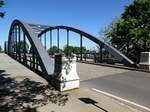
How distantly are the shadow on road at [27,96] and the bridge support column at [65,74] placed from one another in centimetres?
37

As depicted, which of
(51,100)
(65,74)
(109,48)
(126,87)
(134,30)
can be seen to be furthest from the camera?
(134,30)

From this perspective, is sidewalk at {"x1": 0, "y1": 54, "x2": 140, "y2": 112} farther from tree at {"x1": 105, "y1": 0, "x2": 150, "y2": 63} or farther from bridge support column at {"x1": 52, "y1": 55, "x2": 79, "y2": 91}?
tree at {"x1": 105, "y1": 0, "x2": 150, "y2": 63}

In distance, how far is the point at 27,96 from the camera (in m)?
8.83

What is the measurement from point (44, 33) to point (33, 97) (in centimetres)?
3078

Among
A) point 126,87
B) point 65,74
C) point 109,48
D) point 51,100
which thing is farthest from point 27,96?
point 109,48

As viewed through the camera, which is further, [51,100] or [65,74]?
[65,74]

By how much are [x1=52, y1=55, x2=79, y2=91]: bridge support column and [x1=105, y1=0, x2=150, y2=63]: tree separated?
19.6 metres

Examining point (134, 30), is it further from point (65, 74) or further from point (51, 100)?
point (51, 100)

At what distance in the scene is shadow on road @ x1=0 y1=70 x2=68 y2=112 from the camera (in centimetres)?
767

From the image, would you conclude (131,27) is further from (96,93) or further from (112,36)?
(96,93)

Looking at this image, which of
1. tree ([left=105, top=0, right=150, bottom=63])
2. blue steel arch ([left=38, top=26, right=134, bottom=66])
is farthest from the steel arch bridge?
tree ([left=105, top=0, right=150, bottom=63])

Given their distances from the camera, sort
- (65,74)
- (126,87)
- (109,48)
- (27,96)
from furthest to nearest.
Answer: (109,48)
(126,87)
(65,74)
(27,96)

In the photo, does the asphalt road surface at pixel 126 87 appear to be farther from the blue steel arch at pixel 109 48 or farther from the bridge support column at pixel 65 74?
the blue steel arch at pixel 109 48

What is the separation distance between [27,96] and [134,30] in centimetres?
2173
